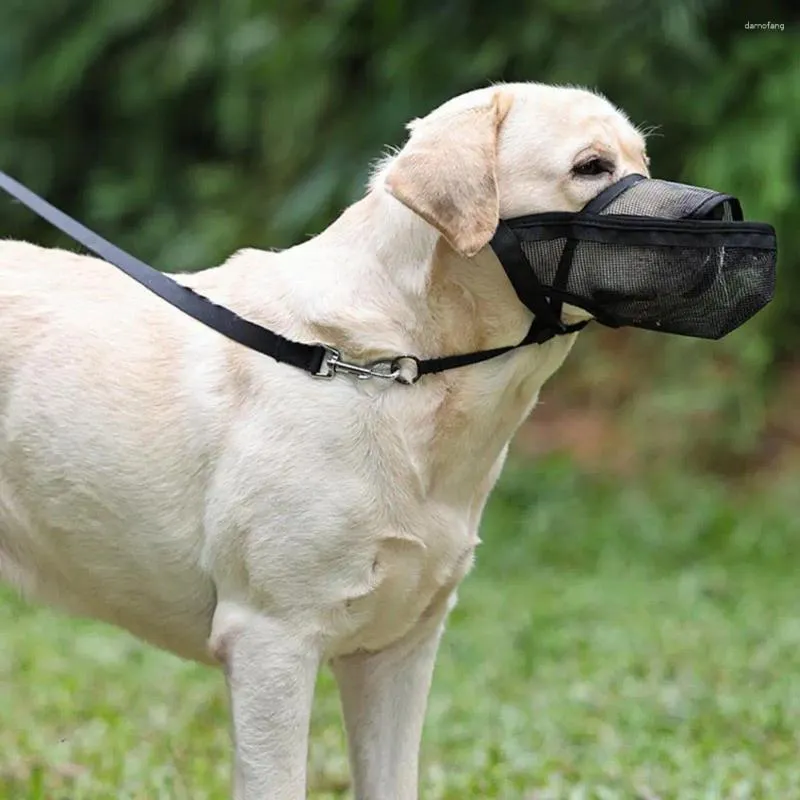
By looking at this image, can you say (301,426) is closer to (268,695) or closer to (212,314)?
(212,314)

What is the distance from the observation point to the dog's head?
3.29m

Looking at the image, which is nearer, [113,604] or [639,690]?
[113,604]

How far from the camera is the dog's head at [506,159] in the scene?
3289mm

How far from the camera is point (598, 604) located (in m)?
7.70

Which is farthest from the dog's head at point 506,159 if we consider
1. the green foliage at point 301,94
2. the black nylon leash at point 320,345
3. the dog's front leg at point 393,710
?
the green foliage at point 301,94

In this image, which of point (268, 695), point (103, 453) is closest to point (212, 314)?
point (103, 453)

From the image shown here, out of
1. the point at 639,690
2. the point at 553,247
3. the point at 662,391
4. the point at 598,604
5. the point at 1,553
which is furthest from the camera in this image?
the point at 662,391

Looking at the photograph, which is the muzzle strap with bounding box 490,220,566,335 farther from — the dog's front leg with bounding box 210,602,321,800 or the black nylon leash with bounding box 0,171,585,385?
the dog's front leg with bounding box 210,602,321,800

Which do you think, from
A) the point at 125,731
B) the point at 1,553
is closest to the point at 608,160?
the point at 1,553

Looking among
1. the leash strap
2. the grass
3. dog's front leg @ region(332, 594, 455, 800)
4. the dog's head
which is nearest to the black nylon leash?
the leash strap

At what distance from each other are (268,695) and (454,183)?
1174mm

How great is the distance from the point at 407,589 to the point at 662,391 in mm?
6800

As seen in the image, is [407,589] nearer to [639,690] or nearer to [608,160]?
[608,160]

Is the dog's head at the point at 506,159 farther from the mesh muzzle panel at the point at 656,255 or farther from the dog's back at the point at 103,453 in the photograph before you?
the dog's back at the point at 103,453
